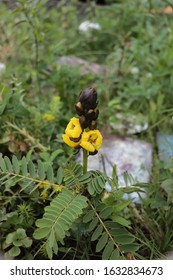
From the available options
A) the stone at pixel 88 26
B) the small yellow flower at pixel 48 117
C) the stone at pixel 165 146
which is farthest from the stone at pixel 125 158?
the stone at pixel 88 26

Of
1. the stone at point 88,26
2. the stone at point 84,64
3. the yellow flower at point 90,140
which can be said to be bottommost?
the yellow flower at point 90,140

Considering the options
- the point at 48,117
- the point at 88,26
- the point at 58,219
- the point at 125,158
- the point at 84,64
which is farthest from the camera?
the point at 88,26

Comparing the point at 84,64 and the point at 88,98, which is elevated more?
the point at 84,64

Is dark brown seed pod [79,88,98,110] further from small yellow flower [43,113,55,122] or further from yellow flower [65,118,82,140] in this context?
small yellow flower [43,113,55,122]

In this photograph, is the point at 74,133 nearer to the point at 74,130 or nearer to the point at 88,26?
the point at 74,130

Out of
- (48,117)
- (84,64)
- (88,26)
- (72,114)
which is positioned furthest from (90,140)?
(88,26)

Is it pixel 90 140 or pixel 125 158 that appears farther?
pixel 125 158

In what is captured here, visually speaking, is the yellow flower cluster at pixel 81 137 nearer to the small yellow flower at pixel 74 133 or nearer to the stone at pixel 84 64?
the small yellow flower at pixel 74 133
